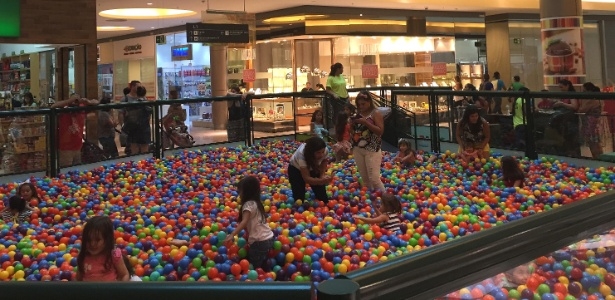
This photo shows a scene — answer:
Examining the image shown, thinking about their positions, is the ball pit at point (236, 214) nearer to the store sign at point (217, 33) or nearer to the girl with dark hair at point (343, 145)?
the girl with dark hair at point (343, 145)

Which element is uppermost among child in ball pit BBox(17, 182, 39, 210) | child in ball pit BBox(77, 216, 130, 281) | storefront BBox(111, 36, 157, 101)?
storefront BBox(111, 36, 157, 101)

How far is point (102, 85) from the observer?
25.5m

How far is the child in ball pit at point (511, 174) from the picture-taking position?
24.3 feet

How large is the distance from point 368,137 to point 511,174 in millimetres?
2003

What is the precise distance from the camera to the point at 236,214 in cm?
634

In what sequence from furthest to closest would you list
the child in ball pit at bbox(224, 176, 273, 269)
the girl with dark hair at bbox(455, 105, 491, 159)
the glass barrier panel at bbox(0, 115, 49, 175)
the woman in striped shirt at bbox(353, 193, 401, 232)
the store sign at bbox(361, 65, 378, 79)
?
1. the store sign at bbox(361, 65, 378, 79)
2. the girl with dark hair at bbox(455, 105, 491, 159)
3. the glass barrier panel at bbox(0, 115, 49, 175)
4. the woman in striped shirt at bbox(353, 193, 401, 232)
5. the child in ball pit at bbox(224, 176, 273, 269)

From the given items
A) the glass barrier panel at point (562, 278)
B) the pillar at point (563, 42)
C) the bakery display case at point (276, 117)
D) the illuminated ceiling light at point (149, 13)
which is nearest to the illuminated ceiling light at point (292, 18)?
the illuminated ceiling light at point (149, 13)

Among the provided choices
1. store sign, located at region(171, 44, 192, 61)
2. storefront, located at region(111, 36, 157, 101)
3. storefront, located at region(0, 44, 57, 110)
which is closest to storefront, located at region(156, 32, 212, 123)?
store sign, located at region(171, 44, 192, 61)

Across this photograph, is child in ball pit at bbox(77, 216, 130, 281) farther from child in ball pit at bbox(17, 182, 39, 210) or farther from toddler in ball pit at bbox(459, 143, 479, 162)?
toddler in ball pit at bbox(459, 143, 479, 162)

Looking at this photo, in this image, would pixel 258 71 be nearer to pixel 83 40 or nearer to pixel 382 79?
pixel 382 79

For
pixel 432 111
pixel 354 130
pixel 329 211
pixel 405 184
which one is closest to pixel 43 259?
pixel 329 211

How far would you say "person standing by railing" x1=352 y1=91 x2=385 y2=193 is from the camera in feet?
A: 22.3

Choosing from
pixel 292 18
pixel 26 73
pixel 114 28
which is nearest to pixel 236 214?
pixel 26 73

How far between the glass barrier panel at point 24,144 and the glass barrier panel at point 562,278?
8.06m
